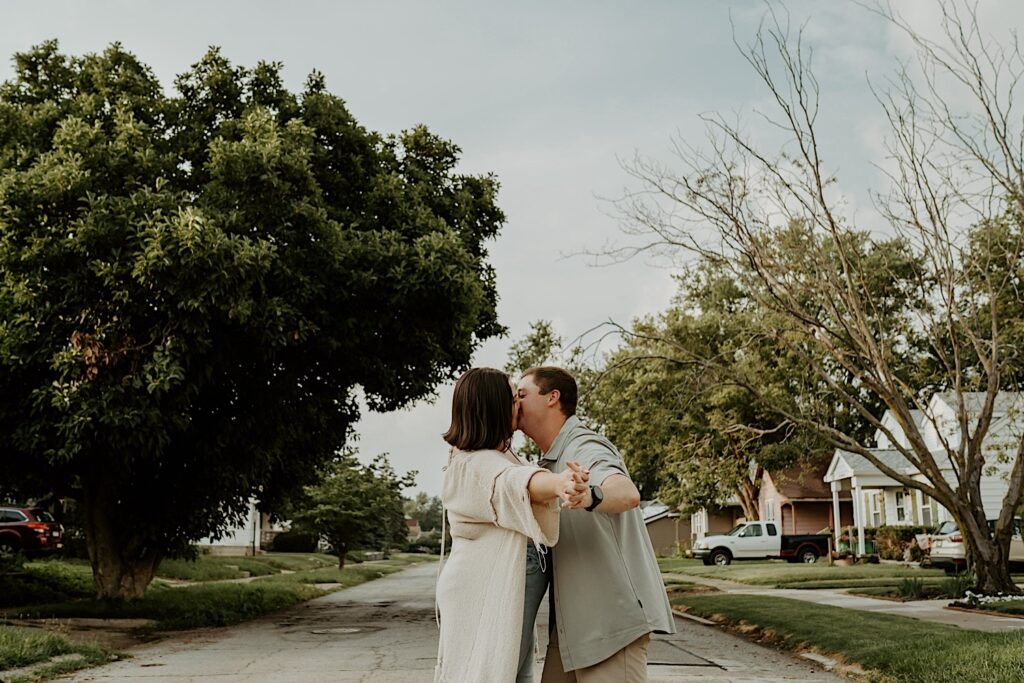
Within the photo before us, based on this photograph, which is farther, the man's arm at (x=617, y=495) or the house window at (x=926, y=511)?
the house window at (x=926, y=511)

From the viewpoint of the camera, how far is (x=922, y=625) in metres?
12.5

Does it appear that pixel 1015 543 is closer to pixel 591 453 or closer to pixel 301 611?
pixel 301 611

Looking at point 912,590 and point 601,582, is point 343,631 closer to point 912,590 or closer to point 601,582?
point 912,590

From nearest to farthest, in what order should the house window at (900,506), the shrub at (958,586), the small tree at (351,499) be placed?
the shrub at (958,586) → the small tree at (351,499) → the house window at (900,506)

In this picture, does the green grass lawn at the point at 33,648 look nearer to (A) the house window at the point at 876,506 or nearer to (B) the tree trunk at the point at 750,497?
(A) the house window at the point at 876,506

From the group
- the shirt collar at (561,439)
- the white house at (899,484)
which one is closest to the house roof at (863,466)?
the white house at (899,484)

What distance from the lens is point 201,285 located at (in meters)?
12.9

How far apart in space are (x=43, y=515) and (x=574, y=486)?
1125 inches

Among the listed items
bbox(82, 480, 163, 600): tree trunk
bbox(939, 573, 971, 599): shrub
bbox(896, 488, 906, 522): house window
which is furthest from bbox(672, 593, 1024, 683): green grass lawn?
bbox(896, 488, 906, 522): house window

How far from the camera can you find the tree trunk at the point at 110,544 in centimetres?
1645

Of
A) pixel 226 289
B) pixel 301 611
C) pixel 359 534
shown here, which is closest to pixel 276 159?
pixel 226 289

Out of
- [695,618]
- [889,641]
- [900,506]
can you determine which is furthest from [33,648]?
[900,506]

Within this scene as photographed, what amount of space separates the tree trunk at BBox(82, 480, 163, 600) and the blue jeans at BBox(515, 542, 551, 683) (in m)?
13.9

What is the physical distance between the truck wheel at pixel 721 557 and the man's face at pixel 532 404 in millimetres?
38206
